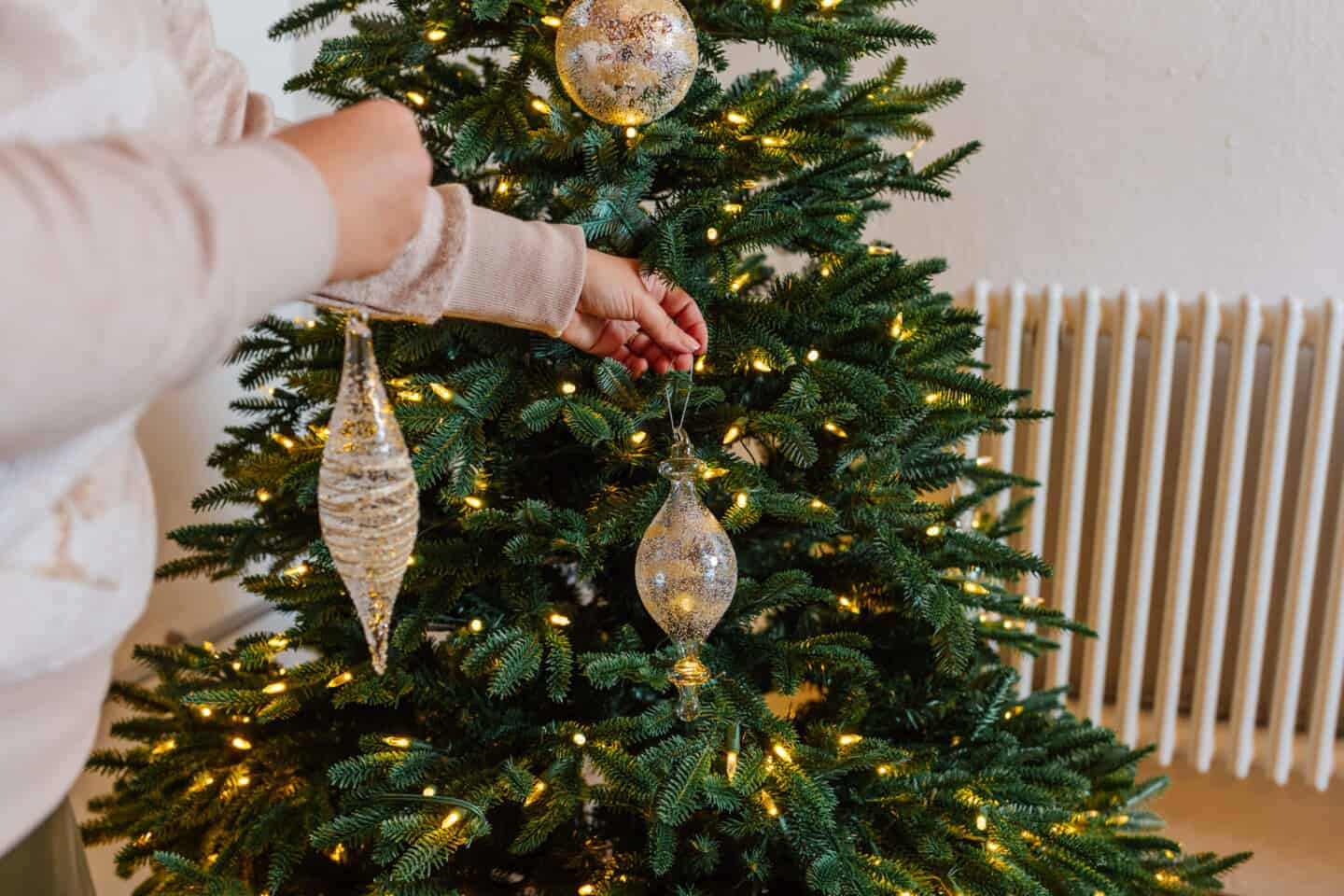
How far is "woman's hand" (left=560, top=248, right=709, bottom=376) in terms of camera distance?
2.58ft

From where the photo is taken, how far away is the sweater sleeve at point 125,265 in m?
0.33

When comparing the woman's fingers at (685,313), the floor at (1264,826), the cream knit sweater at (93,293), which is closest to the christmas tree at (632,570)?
the woman's fingers at (685,313)

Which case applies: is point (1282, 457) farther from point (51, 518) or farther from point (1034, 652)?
point (51, 518)

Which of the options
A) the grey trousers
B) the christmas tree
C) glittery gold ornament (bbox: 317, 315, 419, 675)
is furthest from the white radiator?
the grey trousers

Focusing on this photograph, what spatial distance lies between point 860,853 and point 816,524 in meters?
0.31

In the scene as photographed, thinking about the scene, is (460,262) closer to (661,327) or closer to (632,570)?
(661,327)

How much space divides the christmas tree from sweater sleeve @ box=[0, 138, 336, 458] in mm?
492

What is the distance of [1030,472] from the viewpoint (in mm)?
1752

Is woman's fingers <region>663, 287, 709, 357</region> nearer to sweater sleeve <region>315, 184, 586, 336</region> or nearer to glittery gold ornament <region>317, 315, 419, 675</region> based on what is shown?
sweater sleeve <region>315, 184, 586, 336</region>

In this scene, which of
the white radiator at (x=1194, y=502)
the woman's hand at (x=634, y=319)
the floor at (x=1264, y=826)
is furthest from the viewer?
the floor at (x=1264, y=826)

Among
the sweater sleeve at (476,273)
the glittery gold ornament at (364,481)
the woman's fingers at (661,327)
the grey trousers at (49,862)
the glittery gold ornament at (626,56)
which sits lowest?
the grey trousers at (49,862)

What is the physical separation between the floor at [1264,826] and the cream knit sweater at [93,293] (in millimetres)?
1542

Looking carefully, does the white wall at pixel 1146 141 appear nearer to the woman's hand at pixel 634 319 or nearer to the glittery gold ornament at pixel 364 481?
the woman's hand at pixel 634 319

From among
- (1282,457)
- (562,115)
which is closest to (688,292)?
(562,115)
